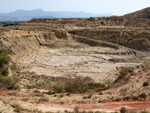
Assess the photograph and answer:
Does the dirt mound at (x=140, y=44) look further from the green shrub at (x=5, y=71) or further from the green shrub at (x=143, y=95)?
the green shrub at (x=143, y=95)

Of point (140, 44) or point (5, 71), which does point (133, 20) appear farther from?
point (5, 71)

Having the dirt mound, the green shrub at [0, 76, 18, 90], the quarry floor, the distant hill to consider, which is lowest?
the quarry floor

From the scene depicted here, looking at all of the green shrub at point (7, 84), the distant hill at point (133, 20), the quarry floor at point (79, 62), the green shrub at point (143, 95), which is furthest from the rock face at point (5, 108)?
the distant hill at point (133, 20)

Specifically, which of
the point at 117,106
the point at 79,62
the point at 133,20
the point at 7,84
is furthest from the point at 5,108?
the point at 133,20

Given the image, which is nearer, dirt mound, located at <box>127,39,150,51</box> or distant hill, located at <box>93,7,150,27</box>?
dirt mound, located at <box>127,39,150,51</box>

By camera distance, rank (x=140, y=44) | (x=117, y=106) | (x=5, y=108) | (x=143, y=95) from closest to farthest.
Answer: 1. (x=5, y=108)
2. (x=117, y=106)
3. (x=143, y=95)
4. (x=140, y=44)

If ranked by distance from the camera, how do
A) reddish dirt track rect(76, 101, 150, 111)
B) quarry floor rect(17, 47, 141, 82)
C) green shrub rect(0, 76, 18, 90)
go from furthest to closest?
quarry floor rect(17, 47, 141, 82) < green shrub rect(0, 76, 18, 90) < reddish dirt track rect(76, 101, 150, 111)

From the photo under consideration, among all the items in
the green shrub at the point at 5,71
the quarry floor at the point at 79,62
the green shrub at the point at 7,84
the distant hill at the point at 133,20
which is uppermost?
the distant hill at the point at 133,20

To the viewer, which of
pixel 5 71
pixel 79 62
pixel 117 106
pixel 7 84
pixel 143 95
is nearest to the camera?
pixel 117 106

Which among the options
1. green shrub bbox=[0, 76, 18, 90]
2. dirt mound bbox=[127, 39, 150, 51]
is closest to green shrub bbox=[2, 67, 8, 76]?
green shrub bbox=[0, 76, 18, 90]

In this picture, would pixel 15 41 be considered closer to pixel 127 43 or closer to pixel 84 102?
pixel 127 43

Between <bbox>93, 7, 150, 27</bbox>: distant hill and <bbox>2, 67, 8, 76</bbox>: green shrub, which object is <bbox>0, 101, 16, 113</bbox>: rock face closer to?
<bbox>2, 67, 8, 76</bbox>: green shrub

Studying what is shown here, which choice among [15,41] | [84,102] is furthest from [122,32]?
[84,102]

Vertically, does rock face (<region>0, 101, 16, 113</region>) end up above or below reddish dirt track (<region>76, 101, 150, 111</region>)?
above
